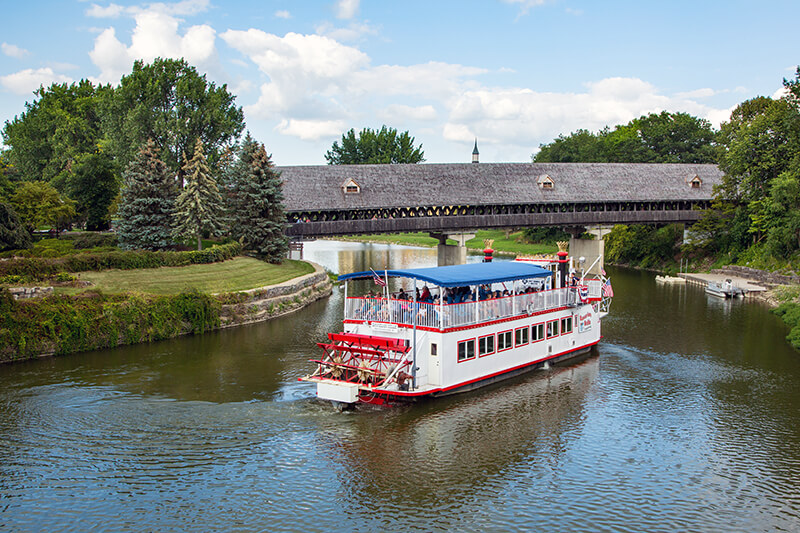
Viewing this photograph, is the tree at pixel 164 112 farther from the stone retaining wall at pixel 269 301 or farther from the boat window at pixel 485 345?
the boat window at pixel 485 345

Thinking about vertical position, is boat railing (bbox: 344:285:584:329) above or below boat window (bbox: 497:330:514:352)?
above

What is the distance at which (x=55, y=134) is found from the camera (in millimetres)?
75250

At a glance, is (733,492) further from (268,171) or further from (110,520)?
(268,171)

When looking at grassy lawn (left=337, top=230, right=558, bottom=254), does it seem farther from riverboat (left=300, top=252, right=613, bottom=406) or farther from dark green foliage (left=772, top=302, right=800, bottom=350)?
riverboat (left=300, top=252, right=613, bottom=406)

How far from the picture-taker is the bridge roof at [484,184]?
2282 inches

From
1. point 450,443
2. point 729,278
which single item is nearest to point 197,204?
point 450,443

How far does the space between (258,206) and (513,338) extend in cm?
2944

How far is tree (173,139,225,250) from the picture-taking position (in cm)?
4941

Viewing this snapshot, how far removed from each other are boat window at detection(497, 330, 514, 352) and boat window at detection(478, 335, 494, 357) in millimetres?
489

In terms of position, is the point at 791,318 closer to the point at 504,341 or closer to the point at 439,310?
the point at 504,341

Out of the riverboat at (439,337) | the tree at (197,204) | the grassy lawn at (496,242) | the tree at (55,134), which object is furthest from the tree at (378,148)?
the riverboat at (439,337)

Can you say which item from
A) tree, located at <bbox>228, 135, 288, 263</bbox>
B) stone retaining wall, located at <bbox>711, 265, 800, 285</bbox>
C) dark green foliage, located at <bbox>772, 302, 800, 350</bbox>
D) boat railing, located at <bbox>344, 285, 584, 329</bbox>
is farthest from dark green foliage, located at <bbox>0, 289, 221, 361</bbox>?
stone retaining wall, located at <bbox>711, 265, 800, 285</bbox>

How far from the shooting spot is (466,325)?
83.7 ft

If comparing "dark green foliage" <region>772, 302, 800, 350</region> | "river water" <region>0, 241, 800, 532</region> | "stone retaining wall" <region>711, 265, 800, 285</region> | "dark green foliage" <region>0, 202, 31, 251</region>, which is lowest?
"river water" <region>0, 241, 800, 532</region>
